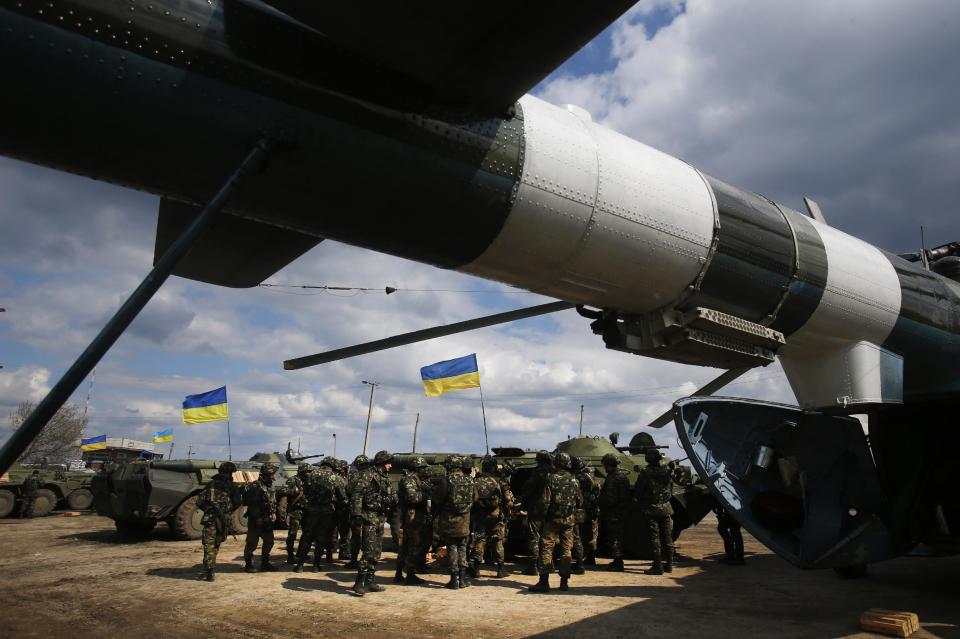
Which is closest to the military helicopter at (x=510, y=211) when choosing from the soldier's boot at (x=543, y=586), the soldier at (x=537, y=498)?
the soldier at (x=537, y=498)

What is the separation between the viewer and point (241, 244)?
3.97 m

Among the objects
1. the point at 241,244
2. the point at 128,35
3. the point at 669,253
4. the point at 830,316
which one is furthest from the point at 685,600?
the point at 128,35

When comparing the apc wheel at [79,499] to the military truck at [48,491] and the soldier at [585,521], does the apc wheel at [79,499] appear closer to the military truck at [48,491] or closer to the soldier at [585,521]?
the military truck at [48,491]

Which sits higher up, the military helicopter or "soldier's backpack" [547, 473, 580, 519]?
the military helicopter

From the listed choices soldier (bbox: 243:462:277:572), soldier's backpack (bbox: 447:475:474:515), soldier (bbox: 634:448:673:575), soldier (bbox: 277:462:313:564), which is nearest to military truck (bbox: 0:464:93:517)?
soldier (bbox: 277:462:313:564)

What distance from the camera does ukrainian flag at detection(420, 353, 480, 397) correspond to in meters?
14.6

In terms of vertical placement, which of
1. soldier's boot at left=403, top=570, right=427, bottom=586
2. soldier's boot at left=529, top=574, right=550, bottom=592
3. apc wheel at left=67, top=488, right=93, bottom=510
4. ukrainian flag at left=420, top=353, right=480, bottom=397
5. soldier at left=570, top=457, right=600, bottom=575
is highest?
ukrainian flag at left=420, top=353, right=480, bottom=397

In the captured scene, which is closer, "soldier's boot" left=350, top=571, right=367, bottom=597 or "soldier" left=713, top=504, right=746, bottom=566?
"soldier's boot" left=350, top=571, right=367, bottom=597

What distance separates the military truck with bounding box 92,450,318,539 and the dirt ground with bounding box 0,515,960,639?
1.97 meters

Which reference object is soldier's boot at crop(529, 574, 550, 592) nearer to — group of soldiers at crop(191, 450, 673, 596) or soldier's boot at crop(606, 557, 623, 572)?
group of soldiers at crop(191, 450, 673, 596)

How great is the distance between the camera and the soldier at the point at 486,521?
26.5ft

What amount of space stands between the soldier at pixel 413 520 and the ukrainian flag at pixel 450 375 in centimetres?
697

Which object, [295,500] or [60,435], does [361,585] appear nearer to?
[295,500]

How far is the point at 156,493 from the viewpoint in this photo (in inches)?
430
